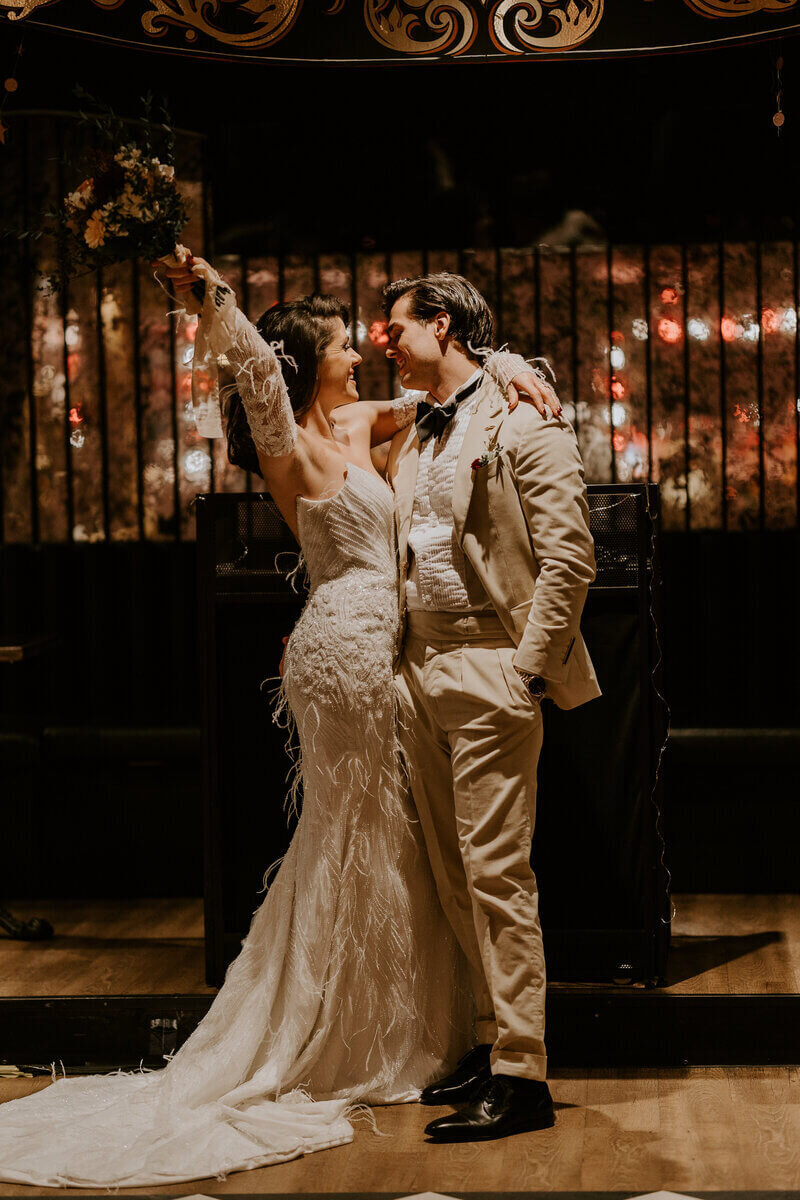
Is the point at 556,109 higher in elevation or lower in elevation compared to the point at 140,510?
higher

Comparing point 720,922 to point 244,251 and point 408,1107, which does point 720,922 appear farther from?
point 244,251

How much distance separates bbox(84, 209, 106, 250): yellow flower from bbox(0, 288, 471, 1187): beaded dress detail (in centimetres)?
38

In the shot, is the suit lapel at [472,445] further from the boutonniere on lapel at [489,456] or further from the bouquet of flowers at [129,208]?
the bouquet of flowers at [129,208]

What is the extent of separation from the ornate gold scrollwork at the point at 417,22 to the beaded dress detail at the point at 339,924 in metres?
1.08

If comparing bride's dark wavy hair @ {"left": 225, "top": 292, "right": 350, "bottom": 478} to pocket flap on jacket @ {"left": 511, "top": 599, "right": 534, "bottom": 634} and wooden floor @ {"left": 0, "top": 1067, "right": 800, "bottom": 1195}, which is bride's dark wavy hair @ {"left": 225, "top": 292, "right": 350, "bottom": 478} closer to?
pocket flap on jacket @ {"left": 511, "top": 599, "right": 534, "bottom": 634}

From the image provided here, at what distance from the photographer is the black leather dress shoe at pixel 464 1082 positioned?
10.2 feet

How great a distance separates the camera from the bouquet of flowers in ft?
9.82

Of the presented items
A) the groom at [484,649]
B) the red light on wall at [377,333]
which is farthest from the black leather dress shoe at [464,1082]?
the red light on wall at [377,333]

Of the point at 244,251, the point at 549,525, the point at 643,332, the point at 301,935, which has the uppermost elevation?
the point at 244,251

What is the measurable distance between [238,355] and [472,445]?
563 millimetres

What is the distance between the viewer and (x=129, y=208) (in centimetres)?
298

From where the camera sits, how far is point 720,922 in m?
4.31

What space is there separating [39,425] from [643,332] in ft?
8.02

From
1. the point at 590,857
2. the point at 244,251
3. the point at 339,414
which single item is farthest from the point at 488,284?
the point at 590,857
